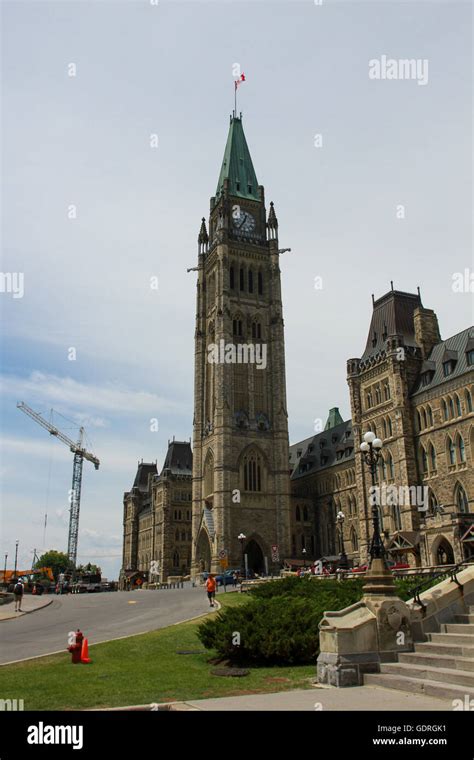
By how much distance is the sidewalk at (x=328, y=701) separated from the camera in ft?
31.0

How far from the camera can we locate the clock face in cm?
8544

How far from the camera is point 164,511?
97000mm

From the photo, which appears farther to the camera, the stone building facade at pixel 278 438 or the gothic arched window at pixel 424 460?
the gothic arched window at pixel 424 460

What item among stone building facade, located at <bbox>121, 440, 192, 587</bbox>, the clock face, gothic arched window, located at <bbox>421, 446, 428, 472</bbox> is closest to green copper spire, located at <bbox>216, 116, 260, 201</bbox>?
the clock face

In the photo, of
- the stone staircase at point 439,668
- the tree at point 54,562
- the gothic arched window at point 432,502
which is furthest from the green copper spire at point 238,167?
the tree at point 54,562

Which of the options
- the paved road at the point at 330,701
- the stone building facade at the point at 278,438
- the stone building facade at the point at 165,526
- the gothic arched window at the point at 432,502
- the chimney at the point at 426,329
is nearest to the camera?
the paved road at the point at 330,701

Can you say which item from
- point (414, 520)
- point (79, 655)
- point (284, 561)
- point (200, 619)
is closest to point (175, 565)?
point (284, 561)

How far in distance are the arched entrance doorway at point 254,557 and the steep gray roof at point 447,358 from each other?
96.1 feet

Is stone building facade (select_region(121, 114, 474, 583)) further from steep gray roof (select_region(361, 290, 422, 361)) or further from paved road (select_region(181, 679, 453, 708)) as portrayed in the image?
paved road (select_region(181, 679, 453, 708))

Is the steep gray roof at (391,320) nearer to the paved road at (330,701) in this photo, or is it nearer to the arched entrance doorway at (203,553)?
the arched entrance doorway at (203,553)

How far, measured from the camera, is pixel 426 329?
5516 centimetres

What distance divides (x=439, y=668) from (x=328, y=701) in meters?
2.45

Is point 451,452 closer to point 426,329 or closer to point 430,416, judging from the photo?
point 430,416
